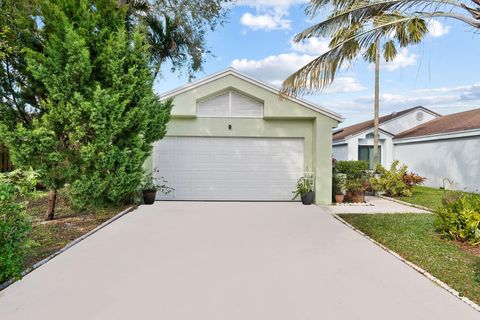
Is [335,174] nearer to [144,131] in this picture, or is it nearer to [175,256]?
[144,131]

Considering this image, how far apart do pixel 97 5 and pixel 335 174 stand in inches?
365

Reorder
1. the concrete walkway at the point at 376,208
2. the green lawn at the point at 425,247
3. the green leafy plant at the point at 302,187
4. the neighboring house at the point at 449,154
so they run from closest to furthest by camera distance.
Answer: the green lawn at the point at 425,247, the concrete walkway at the point at 376,208, the green leafy plant at the point at 302,187, the neighboring house at the point at 449,154

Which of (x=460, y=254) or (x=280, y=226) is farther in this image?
(x=280, y=226)

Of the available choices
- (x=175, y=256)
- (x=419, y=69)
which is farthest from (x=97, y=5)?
(x=419, y=69)

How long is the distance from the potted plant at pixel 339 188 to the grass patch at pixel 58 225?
23.8 ft

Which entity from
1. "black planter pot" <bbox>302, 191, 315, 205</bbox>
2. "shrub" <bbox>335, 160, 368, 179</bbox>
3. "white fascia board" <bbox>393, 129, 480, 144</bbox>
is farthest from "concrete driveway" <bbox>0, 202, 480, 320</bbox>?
"white fascia board" <bbox>393, 129, 480, 144</bbox>

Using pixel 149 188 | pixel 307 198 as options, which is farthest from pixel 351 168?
pixel 149 188

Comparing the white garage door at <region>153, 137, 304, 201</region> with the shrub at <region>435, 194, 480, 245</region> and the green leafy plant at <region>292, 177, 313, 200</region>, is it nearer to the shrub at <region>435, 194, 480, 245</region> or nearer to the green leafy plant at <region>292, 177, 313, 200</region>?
the green leafy plant at <region>292, 177, 313, 200</region>

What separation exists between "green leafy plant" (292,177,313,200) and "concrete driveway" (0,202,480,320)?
152 inches

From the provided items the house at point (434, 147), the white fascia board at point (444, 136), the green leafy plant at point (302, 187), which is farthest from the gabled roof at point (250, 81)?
the white fascia board at point (444, 136)

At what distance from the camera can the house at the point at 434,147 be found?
1420cm

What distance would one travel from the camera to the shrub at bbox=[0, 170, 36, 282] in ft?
12.5

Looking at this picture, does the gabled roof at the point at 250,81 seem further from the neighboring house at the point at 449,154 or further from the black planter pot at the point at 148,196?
the neighboring house at the point at 449,154

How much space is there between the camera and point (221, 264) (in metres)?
4.83
